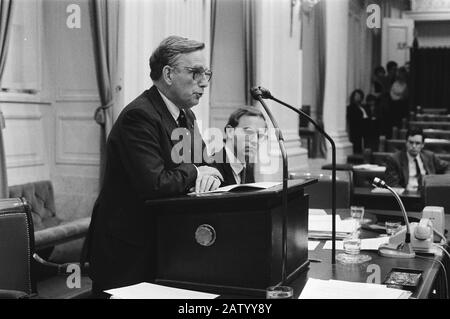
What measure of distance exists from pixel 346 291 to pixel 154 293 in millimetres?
541

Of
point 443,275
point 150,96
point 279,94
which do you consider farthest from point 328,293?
point 279,94

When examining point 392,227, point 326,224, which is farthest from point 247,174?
point 392,227

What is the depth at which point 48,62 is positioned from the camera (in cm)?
530

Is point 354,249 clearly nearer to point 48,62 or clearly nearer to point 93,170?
point 93,170

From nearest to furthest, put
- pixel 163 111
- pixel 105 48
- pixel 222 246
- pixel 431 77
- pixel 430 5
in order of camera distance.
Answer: pixel 222 246 → pixel 163 111 → pixel 105 48 → pixel 431 77 → pixel 430 5

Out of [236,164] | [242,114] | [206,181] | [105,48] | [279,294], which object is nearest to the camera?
[279,294]

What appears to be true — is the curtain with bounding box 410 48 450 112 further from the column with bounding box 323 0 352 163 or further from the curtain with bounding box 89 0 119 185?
the curtain with bounding box 89 0 119 185

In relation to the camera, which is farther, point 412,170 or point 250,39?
point 250,39

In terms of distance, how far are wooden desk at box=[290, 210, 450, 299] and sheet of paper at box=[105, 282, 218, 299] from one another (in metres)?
0.28

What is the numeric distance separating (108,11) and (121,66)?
456mm

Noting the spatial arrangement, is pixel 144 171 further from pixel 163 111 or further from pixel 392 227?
pixel 392 227

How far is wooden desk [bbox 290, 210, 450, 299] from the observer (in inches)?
72.8

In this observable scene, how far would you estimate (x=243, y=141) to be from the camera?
3.35 metres

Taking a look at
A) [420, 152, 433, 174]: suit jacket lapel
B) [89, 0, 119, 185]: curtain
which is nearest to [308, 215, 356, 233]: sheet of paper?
[89, 0, 119, 185]: curtain
